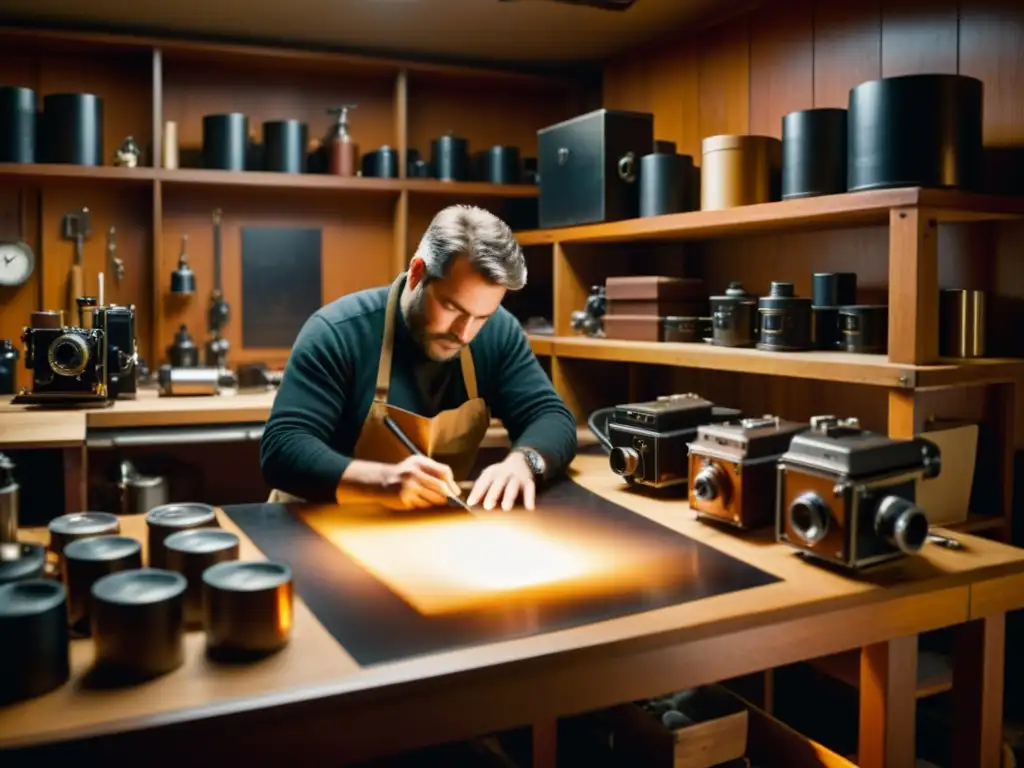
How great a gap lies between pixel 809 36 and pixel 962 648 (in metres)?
2.18

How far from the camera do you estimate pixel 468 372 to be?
8.11 ft

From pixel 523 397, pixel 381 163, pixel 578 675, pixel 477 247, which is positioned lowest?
pixel 578 675

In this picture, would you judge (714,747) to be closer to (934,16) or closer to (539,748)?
(539,748)

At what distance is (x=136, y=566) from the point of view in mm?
1365

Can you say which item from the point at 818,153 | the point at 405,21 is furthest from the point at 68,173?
the point at 818,153

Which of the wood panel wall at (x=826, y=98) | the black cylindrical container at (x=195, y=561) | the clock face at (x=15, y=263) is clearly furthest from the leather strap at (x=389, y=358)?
the clock face at (x=15, y=263)

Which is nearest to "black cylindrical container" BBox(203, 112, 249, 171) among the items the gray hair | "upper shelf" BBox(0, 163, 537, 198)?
"upper shelf" BBox(0, 163, 537, 198)

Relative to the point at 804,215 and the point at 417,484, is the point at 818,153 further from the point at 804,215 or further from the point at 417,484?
the point at 417,484

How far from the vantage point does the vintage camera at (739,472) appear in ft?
6.12

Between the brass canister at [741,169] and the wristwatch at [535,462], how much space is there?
986 mm

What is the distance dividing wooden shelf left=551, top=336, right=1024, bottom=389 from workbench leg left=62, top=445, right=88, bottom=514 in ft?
5.59

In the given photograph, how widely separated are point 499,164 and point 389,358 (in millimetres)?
2116

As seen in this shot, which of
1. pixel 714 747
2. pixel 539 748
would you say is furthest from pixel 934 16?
pixel 539 748

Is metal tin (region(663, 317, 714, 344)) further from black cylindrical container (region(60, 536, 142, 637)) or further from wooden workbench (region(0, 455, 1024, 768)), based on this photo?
black cylindrical container (region(60, 536, 142, 637))
